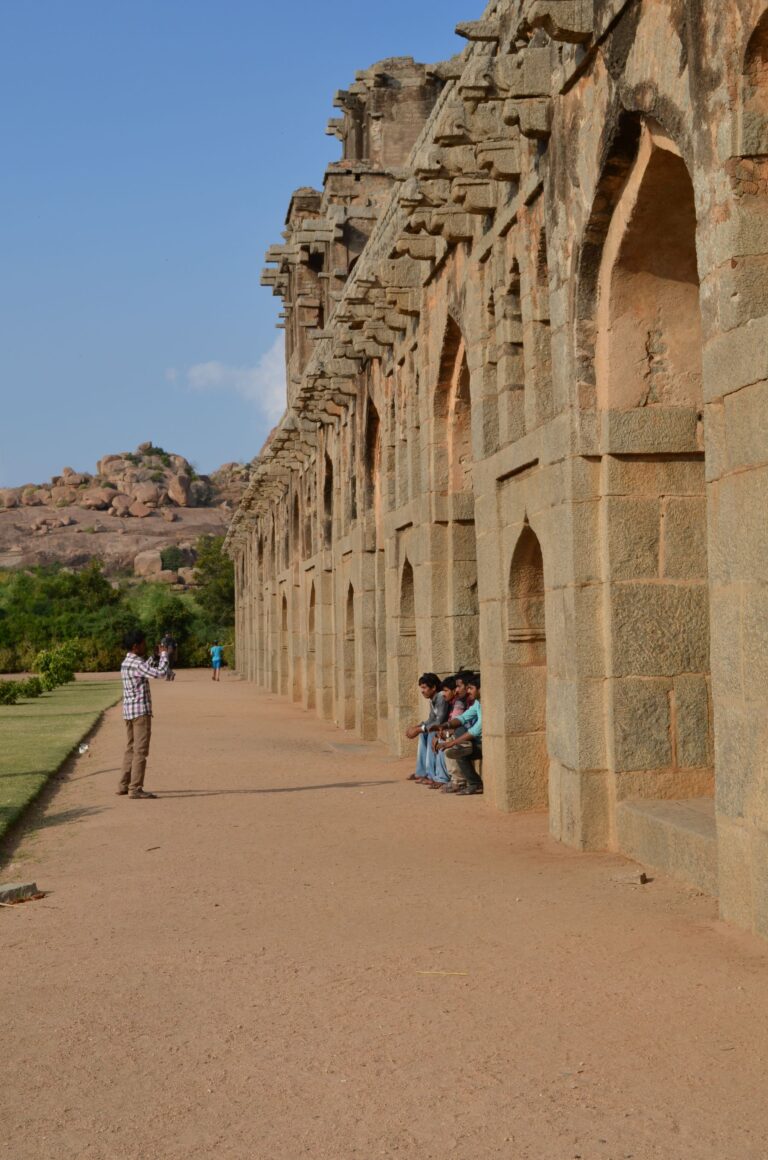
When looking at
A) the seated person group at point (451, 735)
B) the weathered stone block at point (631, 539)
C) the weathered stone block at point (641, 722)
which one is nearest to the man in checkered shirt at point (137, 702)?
the seated person group at point (451, 735)

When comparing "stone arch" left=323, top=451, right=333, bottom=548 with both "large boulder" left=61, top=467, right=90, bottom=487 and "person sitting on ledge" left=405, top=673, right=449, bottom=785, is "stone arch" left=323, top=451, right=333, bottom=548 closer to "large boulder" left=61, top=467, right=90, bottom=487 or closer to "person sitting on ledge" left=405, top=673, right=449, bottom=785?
"person sitting on ledge" left=405, top=673, right=449, bottom=785

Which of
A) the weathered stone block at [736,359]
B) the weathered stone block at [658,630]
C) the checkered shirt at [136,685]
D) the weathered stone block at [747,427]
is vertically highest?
the weathered stone block at [736,359]

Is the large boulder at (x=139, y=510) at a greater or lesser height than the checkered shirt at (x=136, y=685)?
greater

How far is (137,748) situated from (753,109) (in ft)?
27.4

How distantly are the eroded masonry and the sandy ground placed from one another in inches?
28.8

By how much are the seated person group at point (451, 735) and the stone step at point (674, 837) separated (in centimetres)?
365

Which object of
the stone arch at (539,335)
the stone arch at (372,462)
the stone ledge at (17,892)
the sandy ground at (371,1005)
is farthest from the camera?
the stone arch at (372,462)

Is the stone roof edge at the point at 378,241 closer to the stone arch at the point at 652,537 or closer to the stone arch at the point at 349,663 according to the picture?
the stone arch at the point at 652,537

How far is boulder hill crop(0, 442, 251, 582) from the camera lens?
82.2 m

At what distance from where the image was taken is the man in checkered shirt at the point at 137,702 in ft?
40.1

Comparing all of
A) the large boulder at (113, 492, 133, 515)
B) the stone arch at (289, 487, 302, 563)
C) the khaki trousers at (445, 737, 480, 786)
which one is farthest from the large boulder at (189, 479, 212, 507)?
the khaki trousers at (445, 737, 480, 786)

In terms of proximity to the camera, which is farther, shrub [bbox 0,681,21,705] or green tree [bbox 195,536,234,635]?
green tree [bbox 195,536,234,635]

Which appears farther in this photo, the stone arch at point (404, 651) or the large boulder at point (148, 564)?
the large boulder at point (148, 564)

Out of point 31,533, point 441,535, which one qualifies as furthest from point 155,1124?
point 31,533
